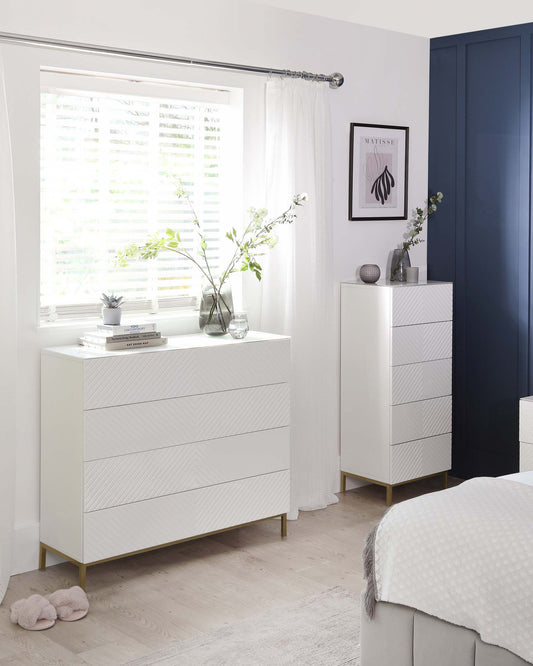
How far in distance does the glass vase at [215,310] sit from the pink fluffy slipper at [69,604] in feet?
4.10

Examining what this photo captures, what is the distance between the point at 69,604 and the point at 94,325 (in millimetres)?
1141

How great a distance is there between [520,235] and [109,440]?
238 centimetres

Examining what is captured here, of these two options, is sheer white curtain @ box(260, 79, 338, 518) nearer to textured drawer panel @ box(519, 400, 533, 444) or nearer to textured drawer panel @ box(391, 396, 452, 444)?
textured drawer panel @ box(391, 396, 452, 444)

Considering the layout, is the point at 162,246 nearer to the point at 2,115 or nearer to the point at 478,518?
the point at 2,115

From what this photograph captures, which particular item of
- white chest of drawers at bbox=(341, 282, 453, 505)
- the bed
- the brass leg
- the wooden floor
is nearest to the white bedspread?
the bed

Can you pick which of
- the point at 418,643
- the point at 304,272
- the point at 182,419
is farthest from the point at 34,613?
the point at 304,272

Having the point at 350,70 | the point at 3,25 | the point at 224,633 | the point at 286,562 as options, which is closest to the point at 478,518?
the point at 224,633

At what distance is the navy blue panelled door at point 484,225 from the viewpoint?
15.0 feet

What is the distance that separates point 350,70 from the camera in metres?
4.54

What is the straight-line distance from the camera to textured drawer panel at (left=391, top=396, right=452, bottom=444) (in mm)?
4434

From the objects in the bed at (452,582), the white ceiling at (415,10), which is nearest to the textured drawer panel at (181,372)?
the bed at (452,582)

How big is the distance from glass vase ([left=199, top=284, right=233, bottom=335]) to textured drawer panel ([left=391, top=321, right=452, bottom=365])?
88cm

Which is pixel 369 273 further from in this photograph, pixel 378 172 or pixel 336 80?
pixel 336 80

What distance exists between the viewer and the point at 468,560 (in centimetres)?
240
